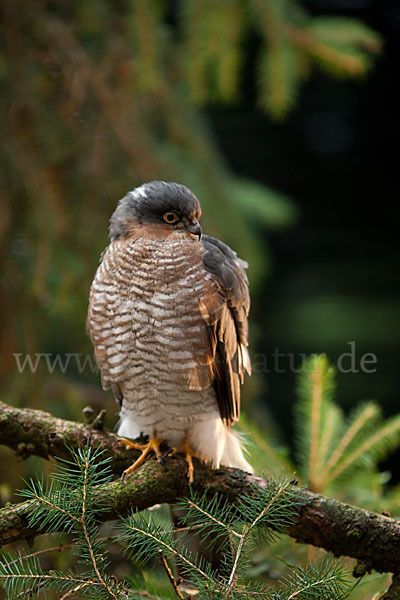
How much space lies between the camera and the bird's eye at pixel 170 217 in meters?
2.00

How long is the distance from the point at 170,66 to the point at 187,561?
2385 millimetres

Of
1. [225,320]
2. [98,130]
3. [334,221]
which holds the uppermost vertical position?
[98,130]

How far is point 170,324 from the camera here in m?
1.83

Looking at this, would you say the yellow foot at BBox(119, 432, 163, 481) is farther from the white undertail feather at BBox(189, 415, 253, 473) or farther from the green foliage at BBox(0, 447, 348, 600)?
the green foliage at BBox(0, 447, 348, 600)

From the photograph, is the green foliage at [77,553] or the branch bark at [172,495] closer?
the green foliage at [77,553]

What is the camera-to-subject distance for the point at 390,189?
5.05 metres

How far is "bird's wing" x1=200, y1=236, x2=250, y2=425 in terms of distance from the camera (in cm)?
191

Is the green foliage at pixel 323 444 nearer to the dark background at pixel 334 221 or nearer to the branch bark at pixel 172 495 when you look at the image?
the branch bark at pixel 172 495

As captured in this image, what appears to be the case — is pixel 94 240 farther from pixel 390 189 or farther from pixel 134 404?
pixel 390 189

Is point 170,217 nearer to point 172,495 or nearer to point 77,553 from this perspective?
point 172,495

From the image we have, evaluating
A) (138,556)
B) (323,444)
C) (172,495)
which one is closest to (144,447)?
(172,495)

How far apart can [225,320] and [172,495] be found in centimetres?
59

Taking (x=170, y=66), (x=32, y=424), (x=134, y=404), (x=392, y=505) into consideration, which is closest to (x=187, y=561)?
(x=32, y=424)

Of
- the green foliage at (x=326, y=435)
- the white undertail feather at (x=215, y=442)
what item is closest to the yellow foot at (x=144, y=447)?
the white undertail feather at (x=215, y=442)
